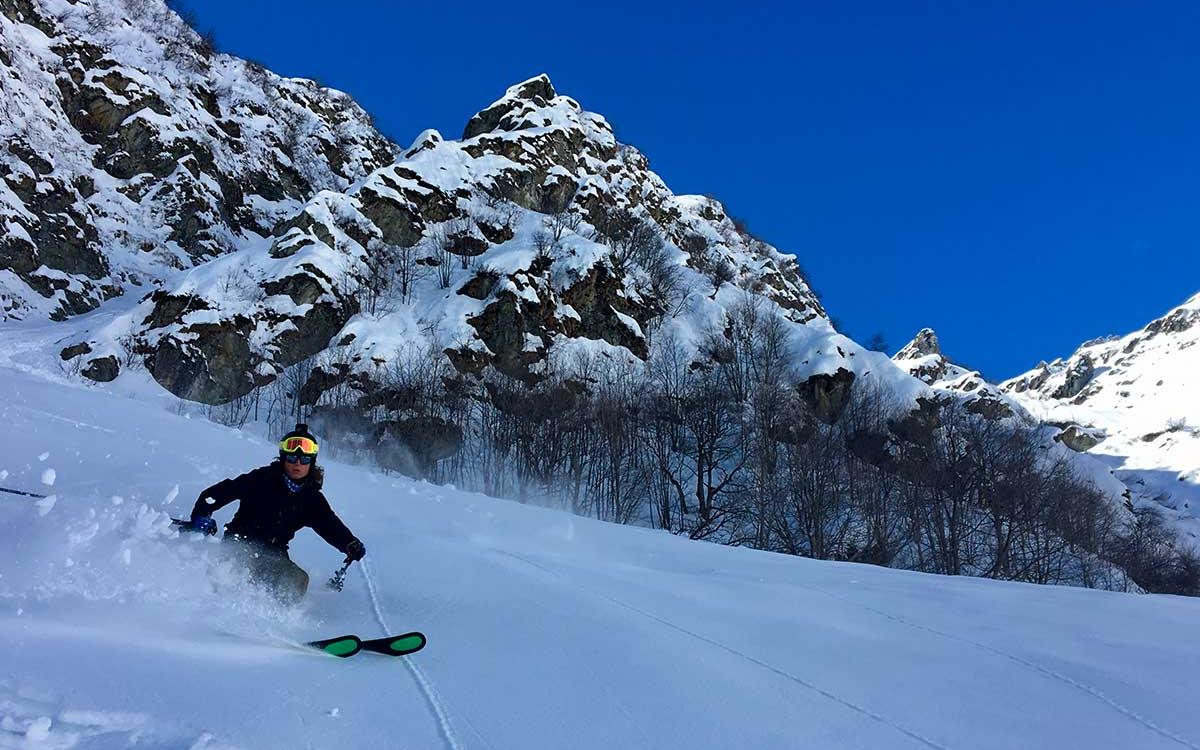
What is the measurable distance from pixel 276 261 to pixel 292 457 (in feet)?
114

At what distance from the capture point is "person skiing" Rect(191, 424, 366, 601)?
5.26 m

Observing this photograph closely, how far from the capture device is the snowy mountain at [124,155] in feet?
120

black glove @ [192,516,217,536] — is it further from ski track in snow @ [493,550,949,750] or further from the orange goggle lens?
ski track in snow @ [493,550,949,750]

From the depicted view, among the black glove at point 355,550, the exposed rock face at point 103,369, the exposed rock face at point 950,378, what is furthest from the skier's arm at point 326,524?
the exposed rock face at point 950,378

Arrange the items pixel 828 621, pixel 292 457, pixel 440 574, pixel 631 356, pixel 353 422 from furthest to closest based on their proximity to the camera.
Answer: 1. pixel 631 356
2. pixel 353 422
3. pixel 440 574
4. pixel 828 621
5. pixel 292 457

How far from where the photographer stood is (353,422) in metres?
29.6

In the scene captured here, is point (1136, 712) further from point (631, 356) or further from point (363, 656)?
point (631, 356)

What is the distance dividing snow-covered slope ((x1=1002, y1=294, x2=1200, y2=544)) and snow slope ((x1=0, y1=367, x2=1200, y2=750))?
4900cm

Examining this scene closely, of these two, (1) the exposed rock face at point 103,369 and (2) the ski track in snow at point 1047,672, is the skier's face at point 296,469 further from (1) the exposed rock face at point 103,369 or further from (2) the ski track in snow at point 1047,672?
(1) the exposed rock face at point 103,369

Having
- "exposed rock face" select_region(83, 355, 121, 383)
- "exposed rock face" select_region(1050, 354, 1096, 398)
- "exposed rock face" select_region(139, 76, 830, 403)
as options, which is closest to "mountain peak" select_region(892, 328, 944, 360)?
"exposed rock face" select_region(1050, 354, 1096, 398)

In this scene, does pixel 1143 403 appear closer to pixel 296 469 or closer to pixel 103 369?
pixel 103 369

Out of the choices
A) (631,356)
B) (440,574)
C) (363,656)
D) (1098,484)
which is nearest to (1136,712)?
(363,656)

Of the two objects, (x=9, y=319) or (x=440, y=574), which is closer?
(x=440, y=574)

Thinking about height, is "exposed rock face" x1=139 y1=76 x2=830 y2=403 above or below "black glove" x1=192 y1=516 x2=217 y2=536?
above
